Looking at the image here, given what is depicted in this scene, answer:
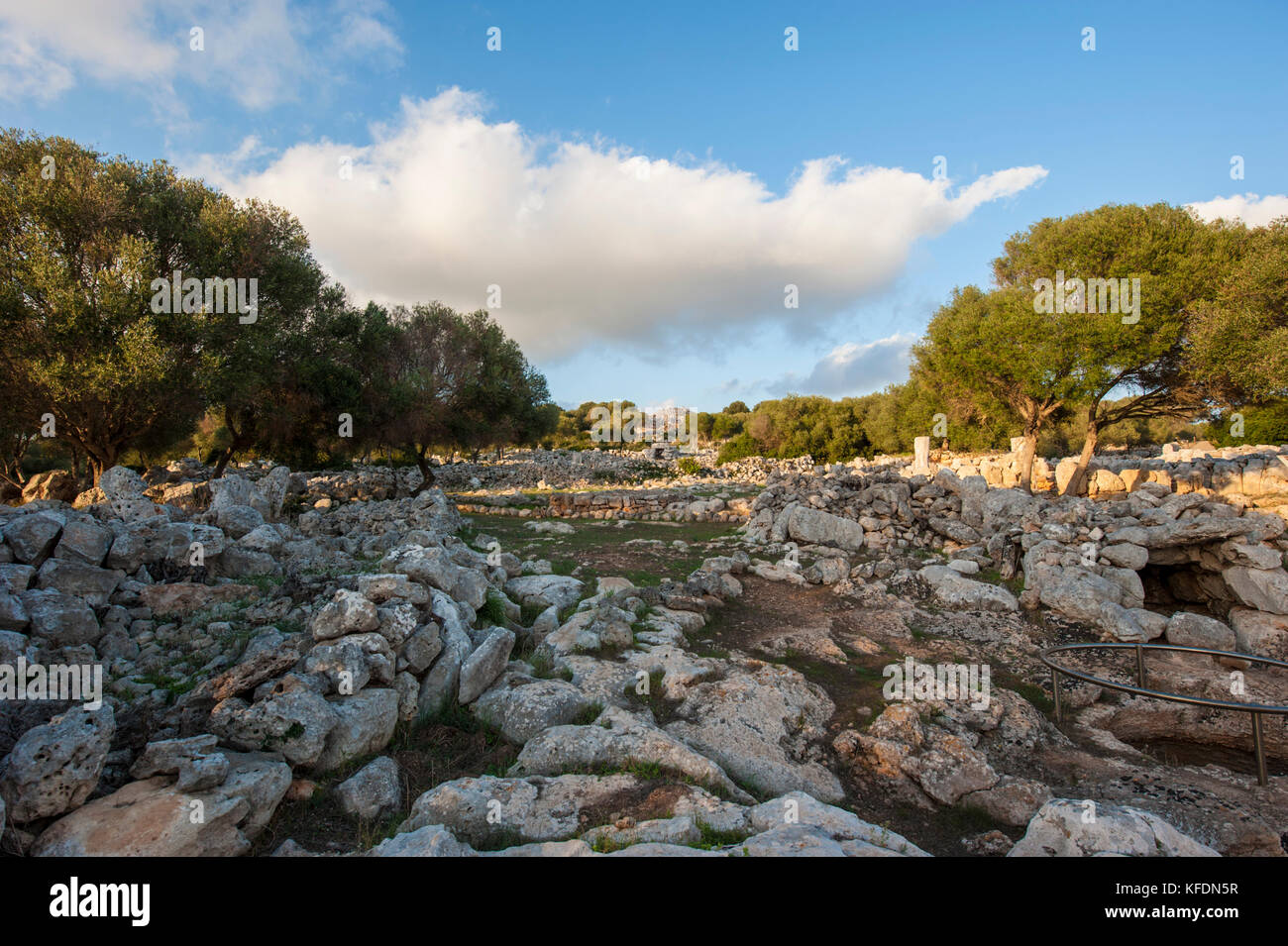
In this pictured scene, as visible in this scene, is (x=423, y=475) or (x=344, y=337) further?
(x=423, y=475)

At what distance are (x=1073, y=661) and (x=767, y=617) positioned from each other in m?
4.44

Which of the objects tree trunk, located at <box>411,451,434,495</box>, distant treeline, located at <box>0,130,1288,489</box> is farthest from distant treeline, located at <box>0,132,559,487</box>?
tree trunk, located at <box>411,451,434,495</box>

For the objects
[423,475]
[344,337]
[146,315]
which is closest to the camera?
[146,315]

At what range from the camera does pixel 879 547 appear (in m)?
14.9

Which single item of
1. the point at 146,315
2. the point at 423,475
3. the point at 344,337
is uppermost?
the point at 344,337

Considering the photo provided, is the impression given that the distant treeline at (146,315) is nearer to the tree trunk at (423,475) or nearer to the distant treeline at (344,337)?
the distant treeline at (344,337)

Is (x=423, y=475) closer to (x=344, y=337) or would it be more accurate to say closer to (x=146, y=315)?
(x=344, y=337)

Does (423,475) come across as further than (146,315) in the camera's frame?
Yes

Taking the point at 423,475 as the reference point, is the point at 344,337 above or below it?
above

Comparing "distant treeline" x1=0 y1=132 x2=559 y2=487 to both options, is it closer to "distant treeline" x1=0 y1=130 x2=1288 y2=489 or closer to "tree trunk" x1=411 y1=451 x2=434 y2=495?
"distant treeline" x1=0 y1=130 x2=1288 y2=489

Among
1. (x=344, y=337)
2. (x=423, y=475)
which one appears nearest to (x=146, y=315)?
(x=344, y=337)

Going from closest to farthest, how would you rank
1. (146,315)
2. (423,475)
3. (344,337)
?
(146,315), (344,337), (423,475)
